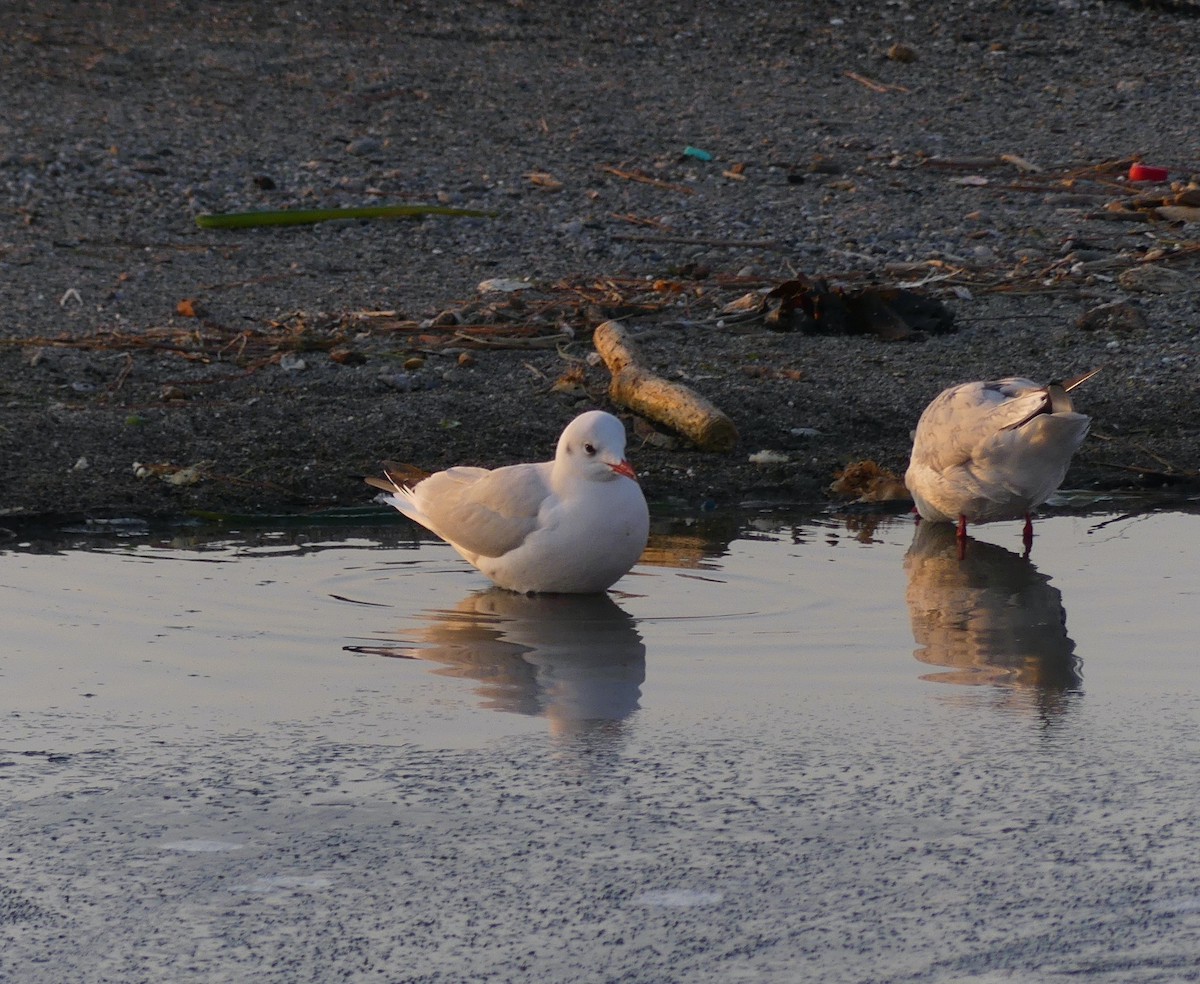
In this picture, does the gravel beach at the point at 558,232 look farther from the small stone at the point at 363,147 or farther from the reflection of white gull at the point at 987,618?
the reflection of white gull at the point at 987,618

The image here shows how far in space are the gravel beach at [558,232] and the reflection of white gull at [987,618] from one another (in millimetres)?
1114

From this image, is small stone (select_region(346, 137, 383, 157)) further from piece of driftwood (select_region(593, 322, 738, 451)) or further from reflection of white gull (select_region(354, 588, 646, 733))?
reflection of white gull (select_region(354, 588, 646, 733))

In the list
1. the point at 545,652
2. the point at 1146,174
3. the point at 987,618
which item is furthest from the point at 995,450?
the point at 1146,174

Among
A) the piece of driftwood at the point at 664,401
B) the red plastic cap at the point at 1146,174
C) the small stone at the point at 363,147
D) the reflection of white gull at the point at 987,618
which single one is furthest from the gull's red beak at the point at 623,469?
the red plastic cap at the point at 1146,174

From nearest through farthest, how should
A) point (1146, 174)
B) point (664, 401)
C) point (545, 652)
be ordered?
point (545, 652) < point (664, 401) < point (1146, 174)

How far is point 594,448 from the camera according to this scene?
6.73m

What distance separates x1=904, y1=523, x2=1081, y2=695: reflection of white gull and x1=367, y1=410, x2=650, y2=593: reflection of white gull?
104 cm

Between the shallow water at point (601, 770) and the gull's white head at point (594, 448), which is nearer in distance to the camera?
the shallow water at point (601, 770)

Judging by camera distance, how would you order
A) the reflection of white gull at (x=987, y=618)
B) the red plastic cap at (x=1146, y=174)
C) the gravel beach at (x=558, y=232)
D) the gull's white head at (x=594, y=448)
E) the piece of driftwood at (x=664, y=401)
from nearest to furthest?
the reflection of white gull at (x=987, y=618) → the gull's white head at (x=594, y=448) → the piece of driftwood at (x=664, y=401) → the gravel beach at (x=558, y=232) → the red plastic cap at (x=1146, y=174)

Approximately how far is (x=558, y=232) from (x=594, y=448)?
6361 millimetres

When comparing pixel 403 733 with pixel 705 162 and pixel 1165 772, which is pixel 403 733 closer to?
pixel 1165 772

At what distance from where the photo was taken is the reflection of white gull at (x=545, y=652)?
531 centimetres

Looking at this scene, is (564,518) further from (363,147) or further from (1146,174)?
(1146,174)

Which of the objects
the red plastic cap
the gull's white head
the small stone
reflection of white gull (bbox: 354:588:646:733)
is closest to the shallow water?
reflection of white gull (bbox: 354:588:646:733)
